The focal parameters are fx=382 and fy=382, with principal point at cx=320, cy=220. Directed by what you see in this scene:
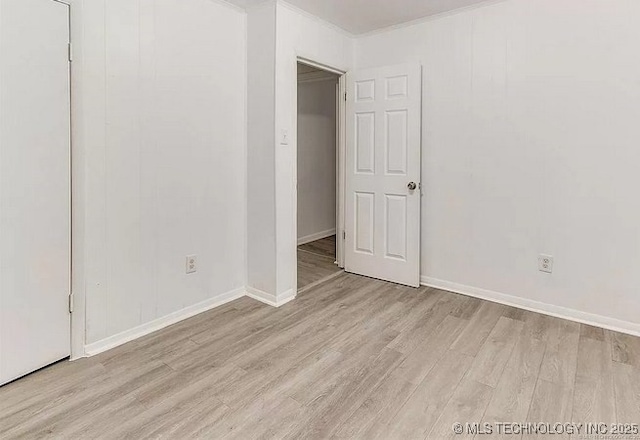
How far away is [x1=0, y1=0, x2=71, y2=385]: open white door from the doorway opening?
294cm

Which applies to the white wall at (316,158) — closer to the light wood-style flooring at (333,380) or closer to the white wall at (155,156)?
the white wall at (155,156)

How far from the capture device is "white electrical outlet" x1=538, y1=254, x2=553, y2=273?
282cm

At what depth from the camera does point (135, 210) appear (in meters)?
2.41

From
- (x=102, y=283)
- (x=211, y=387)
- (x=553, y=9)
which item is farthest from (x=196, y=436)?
(x=553, y=9)

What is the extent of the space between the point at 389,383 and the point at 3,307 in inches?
77.0

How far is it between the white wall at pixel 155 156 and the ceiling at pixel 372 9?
0.61 m

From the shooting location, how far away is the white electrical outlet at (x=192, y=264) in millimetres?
2774

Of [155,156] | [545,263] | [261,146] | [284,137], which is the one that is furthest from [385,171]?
[155,156]

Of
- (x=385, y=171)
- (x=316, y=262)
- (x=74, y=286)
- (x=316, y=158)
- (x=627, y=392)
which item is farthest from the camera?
(x=316, y=158)

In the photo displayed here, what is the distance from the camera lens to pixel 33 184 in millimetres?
1935

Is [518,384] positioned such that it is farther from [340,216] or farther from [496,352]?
[340,216]

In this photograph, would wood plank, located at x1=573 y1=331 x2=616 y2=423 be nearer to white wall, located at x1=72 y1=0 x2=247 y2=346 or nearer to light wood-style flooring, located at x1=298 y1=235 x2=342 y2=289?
light wood-style flooring, located at x1=298 y1=235 x2=342 y2=289

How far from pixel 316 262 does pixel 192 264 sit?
1.74 meters

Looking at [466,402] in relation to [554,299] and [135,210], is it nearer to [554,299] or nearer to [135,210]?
[554,299]
